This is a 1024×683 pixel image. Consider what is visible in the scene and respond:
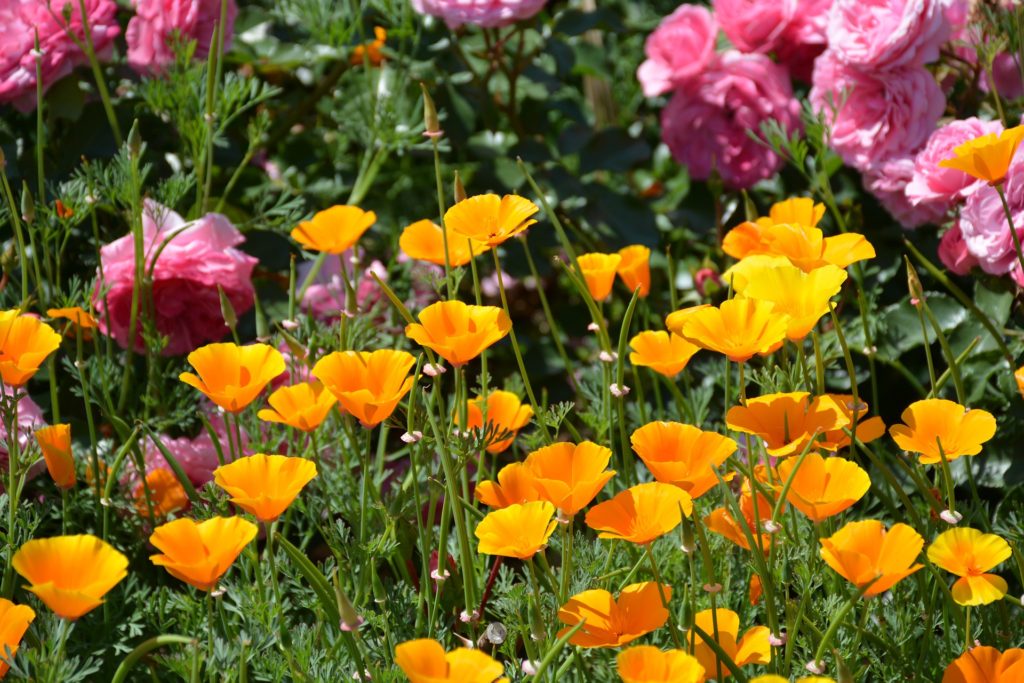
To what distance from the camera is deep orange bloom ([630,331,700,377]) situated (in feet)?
3.21

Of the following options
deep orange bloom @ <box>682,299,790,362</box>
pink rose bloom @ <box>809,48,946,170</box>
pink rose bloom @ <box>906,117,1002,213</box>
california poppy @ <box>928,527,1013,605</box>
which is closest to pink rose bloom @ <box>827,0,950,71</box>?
pink rose bloom @ <box>809,48,946,170</box>

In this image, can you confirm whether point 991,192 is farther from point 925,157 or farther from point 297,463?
point 297,463

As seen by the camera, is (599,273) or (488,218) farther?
(599,273)

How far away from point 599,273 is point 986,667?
0.45 meters

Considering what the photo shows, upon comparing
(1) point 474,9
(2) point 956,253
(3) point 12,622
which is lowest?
(2) point 956,253

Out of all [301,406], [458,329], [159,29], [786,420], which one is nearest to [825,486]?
[786,420]

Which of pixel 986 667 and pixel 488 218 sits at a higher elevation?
pixel 488 218

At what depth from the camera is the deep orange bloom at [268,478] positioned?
0.81m

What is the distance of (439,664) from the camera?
0.70 metres

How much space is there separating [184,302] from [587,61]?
2.62ft

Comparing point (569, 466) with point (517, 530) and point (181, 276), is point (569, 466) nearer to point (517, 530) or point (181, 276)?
point (517, 530)

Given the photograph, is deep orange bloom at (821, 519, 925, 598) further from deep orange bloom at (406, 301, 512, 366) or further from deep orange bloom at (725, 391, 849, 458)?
deep orange bloom at (406, 301, 512, 366)

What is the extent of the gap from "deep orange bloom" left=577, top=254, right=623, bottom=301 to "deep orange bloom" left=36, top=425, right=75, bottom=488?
448 millimetres

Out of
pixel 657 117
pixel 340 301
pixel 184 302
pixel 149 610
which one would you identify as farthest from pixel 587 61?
pixel 149 610
